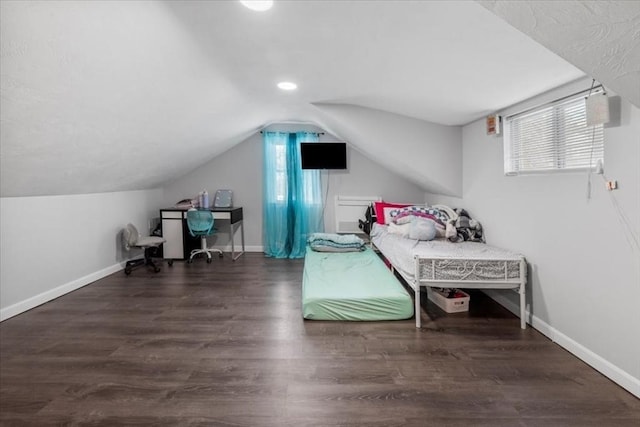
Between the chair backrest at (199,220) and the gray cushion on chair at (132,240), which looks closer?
the gray cushion on chair at (132,240)

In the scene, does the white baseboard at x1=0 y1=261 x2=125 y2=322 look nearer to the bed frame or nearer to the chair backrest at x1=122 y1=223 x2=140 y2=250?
the chair backrest at x1=122 y1=223 x2=140 y2=250

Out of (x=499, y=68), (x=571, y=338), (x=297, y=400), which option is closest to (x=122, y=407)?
(x=297, y=400)

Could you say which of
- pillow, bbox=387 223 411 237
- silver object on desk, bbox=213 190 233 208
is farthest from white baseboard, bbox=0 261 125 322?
pillow, bbox=387 223 411 237

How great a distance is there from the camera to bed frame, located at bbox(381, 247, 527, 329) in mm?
2621

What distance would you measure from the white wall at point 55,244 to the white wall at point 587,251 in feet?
15.2

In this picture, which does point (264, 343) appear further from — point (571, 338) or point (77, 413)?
point (571, 338)

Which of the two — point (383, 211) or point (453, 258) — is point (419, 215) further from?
point (453, 258)

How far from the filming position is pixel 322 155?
5.41 meters

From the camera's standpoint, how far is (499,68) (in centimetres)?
218

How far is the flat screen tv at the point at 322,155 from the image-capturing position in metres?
5.40

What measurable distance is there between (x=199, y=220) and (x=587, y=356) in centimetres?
466

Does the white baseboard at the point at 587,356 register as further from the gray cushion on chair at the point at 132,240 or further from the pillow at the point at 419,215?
the gray cushion on chair at the point at 132,240

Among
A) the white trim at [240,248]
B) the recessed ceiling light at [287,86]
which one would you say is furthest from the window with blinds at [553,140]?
the white trim at [240,248]

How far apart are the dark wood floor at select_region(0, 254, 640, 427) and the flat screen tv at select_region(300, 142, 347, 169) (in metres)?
2.90
